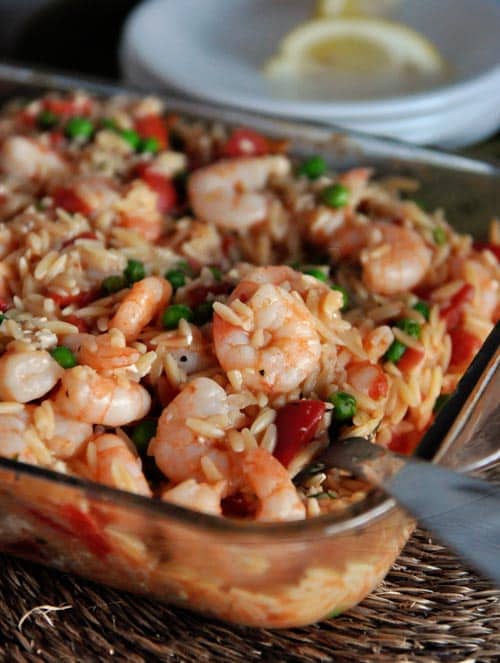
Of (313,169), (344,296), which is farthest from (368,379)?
(313,169)

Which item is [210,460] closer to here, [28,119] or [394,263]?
[394,263]

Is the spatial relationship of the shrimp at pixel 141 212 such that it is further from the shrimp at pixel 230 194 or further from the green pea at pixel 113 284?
the green pea at pixel 113 284

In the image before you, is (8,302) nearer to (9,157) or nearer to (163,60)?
(9,157)

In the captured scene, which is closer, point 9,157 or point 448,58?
point 9,157

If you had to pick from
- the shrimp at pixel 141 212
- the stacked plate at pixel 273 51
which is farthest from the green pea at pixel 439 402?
the stacked plate at pixel 273 51

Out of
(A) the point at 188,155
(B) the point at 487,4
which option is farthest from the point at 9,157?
(B) the point at 487,4

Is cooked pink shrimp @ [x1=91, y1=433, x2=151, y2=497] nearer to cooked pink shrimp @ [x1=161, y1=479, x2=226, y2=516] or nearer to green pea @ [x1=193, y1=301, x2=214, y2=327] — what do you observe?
cooked pink shrimp @ [x1=161, y1=479, x2=226, y2=516]

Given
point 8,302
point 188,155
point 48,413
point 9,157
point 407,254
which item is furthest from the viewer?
point 188,155
